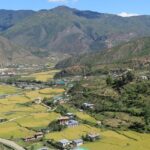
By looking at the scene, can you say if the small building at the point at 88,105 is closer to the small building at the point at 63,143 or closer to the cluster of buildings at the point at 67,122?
the cluster of buildings at the point at 67,122

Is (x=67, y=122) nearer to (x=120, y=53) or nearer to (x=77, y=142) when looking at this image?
(x=77, y=142)

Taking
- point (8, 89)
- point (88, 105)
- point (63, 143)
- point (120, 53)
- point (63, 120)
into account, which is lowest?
point (8, 89)

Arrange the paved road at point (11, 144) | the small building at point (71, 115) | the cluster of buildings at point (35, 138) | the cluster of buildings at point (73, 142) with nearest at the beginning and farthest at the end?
the cluster of buildings at point (73, 142) < the paved road at point (11, 144) < the cluster of buildings at point (35, 138) < the small building at point (71, 115)

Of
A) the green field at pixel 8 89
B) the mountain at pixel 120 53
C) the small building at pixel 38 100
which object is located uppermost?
the mountain at pixel 120 53

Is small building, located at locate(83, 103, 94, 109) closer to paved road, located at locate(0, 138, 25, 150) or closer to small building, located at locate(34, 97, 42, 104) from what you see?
small building, located at locate(34, 97, 42, 104)

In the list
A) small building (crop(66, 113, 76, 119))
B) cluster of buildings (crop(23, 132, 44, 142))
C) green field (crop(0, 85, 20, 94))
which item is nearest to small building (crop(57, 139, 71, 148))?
cluster of buildings (crop(23, 132, 44, 142))

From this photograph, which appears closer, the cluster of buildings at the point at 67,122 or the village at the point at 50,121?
the village at the point at 50,121

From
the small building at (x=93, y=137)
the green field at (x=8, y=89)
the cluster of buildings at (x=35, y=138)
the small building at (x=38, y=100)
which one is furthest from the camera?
the green field at (x=8, y=89)

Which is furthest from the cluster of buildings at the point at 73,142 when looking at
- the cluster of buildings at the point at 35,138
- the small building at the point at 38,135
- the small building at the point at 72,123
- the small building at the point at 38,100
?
the small building at the point at 38,100

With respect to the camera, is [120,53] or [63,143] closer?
[63,143]

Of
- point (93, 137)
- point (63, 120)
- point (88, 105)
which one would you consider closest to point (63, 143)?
point (93, 137)

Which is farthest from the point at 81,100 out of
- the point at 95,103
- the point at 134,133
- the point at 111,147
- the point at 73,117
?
the point at 111,147
